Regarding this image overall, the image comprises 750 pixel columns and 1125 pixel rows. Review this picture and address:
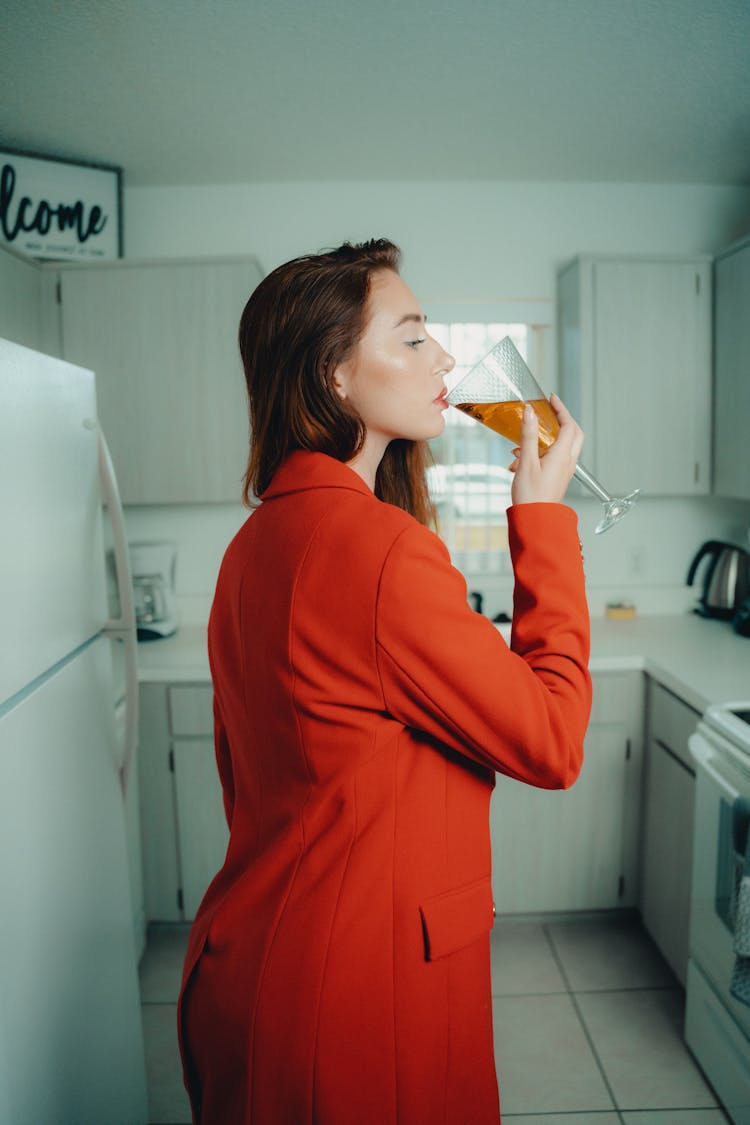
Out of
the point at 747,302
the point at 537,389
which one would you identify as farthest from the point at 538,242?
the point at 537,389

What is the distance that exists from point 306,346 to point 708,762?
4.47 feet

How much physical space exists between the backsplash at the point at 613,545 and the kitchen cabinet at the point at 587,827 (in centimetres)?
64

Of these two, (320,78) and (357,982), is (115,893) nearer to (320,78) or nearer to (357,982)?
(357,982)

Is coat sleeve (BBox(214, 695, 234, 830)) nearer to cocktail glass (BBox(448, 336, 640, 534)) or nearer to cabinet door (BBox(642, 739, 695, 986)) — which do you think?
cocktail glass (BBox(448, 336, 640, 534))

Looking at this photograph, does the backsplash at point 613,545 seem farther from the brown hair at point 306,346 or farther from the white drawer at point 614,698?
the brown hair at point 306,346

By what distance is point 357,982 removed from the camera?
788mm

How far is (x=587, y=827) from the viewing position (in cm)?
228

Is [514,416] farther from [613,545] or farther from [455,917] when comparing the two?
[613,545]

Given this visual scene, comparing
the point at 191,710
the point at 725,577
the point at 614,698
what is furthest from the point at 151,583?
the point at 725,577

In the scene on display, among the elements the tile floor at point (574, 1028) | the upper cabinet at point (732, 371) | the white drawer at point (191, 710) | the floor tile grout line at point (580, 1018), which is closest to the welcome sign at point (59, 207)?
the white drawer at point (191, 710)

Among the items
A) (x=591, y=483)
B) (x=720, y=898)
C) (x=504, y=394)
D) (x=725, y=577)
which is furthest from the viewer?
(x=725, y=577)

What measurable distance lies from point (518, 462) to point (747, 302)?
1872mm

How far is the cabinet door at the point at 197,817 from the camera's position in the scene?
7.34 ft

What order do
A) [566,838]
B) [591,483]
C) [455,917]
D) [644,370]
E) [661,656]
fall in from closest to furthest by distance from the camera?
[455,917]
[591,483]
[661,656]
[566,838]
[644,370]
